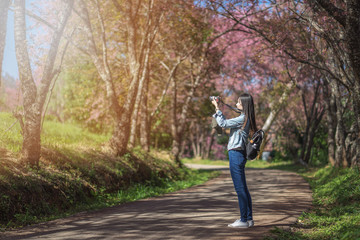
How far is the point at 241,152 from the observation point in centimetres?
646

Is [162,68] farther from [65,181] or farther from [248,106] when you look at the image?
[248,106]

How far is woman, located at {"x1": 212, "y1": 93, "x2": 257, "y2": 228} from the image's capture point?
21.0ft

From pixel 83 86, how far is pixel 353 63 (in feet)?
67.4

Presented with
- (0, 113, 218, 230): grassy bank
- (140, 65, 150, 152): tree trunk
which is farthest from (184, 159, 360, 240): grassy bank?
(140, 65, 150, 152): tree trunk

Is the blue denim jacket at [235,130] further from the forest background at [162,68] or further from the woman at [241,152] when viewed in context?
the forest background at [162,68]

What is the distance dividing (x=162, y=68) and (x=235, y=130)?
17.5 metres

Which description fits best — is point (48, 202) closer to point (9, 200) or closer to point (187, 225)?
point (9, 200)

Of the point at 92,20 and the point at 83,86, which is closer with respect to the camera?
the point at 92,20

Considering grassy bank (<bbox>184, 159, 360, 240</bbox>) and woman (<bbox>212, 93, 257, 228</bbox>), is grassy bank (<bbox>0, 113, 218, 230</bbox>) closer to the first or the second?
woman (<bbox>212, 93, 257, 228</bbox>)

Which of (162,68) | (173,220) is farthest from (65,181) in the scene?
(162,68)

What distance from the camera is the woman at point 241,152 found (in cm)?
641

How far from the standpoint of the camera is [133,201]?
1019cm

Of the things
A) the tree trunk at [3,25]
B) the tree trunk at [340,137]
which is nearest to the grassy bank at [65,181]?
the tree trunk at [3,25]

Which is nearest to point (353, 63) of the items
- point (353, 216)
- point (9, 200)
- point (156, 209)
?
point (353, 216)
